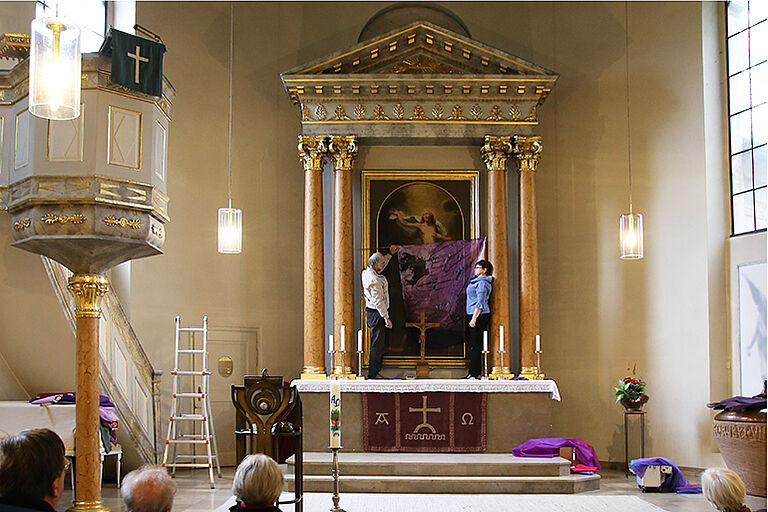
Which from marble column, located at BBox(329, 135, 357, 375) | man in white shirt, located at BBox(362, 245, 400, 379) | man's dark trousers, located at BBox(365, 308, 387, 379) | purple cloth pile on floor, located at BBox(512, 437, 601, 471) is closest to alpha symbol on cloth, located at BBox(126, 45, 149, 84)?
marble column, located at BBox(329, 135, 357, 375)

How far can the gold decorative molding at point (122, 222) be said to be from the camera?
19.2 ft

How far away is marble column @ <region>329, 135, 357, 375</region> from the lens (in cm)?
1034

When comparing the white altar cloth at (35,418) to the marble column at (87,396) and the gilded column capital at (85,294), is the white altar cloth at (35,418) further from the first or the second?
the gilded column capital at (85,294)

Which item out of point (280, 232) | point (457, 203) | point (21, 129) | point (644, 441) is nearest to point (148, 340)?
point (280, 232)

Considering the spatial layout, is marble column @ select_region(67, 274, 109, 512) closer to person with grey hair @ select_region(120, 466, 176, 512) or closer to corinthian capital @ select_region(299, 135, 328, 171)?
person with grey hair @ select_region(120, 466, 176, 512)

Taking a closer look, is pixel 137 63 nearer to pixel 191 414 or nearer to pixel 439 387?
pixel 439 387

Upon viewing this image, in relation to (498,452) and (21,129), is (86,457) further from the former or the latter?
(498,452)

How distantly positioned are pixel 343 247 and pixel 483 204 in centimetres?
182

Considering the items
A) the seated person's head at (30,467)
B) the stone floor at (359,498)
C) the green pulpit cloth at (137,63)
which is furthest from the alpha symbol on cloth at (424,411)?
the seated person's head at (30,467)

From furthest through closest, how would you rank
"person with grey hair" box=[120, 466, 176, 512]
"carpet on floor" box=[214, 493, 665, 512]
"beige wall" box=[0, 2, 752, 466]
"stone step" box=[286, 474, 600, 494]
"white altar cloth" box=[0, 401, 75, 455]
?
1. "beige wall" box=[0, 2, 752, 466]
2. "stone step" box=[286, 474, 600, 494]
3. "white altar cloth" box=[0, 401, 75, 455]
4. "carpet on floor" box=[214, 493, 665, 512]
5. "person with grey hair" box=[120, 466, 176, 512]

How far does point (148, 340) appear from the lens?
1059 cm

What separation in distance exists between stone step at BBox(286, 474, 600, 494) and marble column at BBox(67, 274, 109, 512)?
2.72m

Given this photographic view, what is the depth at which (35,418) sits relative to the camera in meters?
7.90

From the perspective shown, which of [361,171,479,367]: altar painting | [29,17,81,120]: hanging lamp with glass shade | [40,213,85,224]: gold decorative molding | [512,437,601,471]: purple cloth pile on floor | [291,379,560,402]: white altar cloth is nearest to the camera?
[29,17,81,120]: hanging lamp with glass shade
